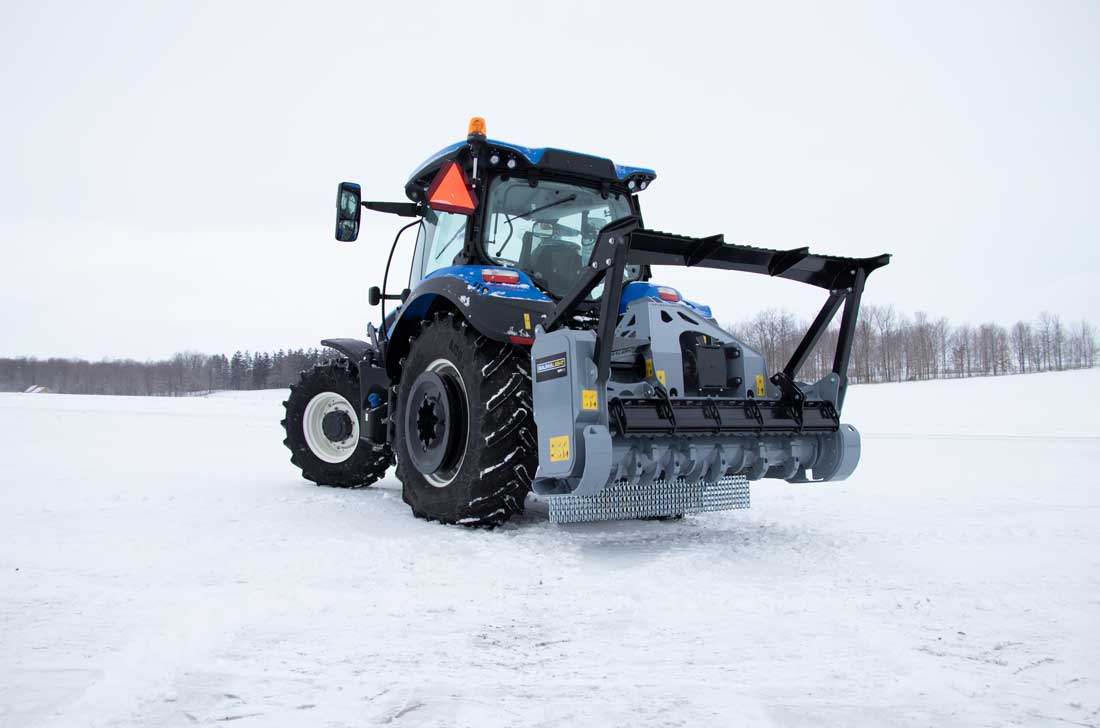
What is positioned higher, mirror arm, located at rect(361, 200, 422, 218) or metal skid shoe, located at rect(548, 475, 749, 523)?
mirror arm, located at rect(361, 200, 422, 218)

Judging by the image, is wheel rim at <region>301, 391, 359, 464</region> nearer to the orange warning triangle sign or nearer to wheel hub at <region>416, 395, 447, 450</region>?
wheel hub at <region>416, 395, 447, 450</region>

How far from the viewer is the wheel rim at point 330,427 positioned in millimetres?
7258

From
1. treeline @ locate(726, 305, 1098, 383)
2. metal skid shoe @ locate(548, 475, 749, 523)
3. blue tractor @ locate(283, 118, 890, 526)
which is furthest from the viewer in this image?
treeline @ locate(726, 305, 1098, 383)

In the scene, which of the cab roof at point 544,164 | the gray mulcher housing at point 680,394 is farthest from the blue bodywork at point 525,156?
the gray mulcher housing at point 680,394

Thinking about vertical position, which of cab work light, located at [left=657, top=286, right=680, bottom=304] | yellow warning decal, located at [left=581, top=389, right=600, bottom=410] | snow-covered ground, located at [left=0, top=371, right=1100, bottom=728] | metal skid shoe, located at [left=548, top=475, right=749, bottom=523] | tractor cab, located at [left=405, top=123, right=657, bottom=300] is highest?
tractor cab, located at [left=405, top=123, right=657, bottom=300]

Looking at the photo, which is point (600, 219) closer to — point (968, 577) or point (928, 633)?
point (968, 577)

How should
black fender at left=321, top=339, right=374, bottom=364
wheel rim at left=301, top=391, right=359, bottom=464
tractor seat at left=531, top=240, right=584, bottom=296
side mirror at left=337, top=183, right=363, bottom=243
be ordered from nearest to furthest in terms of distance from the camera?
tractor seat at left=531, top=240, right=584, bottom=296 → side mirror at left=337, top=183, right=363, bottom=243 → black fender at left=321, top=339, right=374, bottom=364 → wheel rim at left=301, top=391, right=359, bottom=464

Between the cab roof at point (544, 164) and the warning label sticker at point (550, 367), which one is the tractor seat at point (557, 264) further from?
the warning label sticker at point (550, 367)

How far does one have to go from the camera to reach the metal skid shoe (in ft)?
14.1

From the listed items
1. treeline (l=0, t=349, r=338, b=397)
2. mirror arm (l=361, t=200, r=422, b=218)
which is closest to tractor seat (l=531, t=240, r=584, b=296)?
mirror arm (l=361, t=200, r=422, b=218)

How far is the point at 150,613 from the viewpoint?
2.92 meters

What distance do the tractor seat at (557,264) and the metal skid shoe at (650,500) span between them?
1462 mm

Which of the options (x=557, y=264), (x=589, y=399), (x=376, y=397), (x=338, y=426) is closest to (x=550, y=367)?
(x=589, y=399)

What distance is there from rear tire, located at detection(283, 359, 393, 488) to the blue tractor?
1.12m
